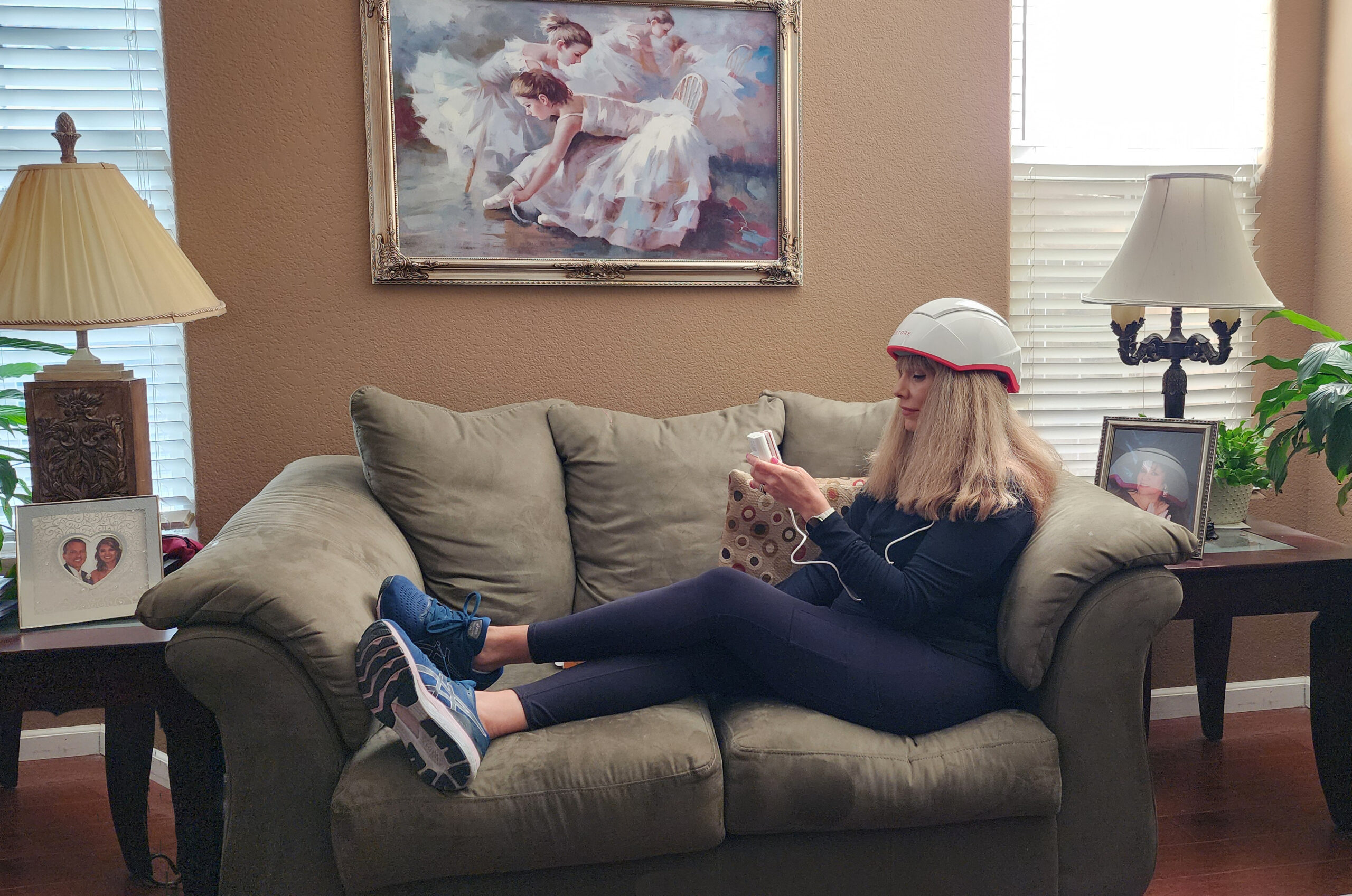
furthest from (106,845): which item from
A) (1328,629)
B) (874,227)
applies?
(1328,629)

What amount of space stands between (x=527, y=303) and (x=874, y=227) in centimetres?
105

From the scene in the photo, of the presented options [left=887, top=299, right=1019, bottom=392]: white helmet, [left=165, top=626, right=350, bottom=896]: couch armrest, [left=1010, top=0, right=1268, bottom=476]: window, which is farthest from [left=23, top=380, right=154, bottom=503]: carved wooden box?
[left=1010, top=0, right=1268, bottom=476]: window

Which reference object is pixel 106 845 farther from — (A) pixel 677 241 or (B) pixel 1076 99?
(B) pixel 1076 99

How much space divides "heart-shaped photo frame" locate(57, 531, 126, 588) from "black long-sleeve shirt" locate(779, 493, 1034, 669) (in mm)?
1420

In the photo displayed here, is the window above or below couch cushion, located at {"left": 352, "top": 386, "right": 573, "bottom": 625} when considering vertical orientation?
above

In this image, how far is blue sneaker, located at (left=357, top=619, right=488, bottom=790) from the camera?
5.18ft

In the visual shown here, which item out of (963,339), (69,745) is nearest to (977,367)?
(963,339)

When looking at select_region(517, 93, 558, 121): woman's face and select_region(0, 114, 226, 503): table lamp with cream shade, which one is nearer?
select_region(0, 114, 226, 503): table lamp with cream shade

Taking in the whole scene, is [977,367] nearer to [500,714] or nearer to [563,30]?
[500,714]

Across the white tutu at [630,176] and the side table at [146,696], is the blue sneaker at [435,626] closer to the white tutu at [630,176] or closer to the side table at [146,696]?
the side table at [146,696]

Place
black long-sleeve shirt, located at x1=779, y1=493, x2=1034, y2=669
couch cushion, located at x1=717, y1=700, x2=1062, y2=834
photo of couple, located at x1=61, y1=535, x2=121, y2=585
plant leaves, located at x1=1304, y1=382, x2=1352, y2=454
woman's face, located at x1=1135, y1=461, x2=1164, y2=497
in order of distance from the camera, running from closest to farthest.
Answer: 1. couch cushion, located at x1=717, y1=700, x2=1062, y2=834
2. black long-sleeve shirt, located at x1=779, y1=493, x2=1034, y2=669
3. photo of couple, located at x1=61, y1=535, x2=121, y2=585
4. plant leaves, located at x1=1304, y1=382, x2=1352, y2=454
5. woman's face, located at x1=1135, y1=461, x2=1164, y2=497

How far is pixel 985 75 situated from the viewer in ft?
9.36

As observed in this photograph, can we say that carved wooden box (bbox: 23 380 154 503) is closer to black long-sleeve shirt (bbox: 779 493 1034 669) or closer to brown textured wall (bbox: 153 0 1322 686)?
brown textured wall (bbox: 153 0 1322 686)

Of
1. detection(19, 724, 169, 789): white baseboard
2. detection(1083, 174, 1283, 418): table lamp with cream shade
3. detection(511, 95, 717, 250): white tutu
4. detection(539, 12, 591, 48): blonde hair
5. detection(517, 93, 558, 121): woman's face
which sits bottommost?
detection(19, 724, 169, 789): white baseboard
